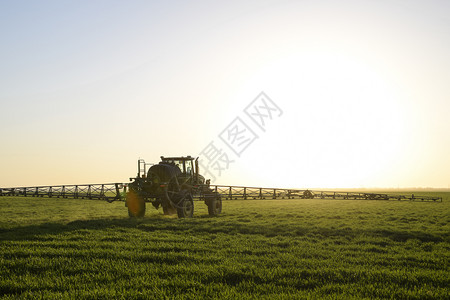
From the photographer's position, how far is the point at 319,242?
12.7m

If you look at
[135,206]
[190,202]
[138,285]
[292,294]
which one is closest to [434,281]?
[292,294]

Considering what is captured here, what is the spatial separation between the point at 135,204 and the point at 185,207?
129 inches

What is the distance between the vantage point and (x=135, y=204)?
2141 cm

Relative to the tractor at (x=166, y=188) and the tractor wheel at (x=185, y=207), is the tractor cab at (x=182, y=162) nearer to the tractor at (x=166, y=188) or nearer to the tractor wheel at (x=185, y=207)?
the tractor at (x=166, y=188)

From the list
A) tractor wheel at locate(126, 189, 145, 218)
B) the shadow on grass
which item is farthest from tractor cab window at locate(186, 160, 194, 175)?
the shadow on grass

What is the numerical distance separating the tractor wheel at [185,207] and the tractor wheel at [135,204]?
8.09ft

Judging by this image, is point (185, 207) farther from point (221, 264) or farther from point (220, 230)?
point (221, 264)

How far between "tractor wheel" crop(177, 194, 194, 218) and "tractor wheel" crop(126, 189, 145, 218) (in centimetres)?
247

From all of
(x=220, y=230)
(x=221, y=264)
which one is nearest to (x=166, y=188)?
(x=220, y=230)

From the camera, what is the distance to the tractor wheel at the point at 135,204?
20859mm

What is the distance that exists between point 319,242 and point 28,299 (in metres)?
9.44

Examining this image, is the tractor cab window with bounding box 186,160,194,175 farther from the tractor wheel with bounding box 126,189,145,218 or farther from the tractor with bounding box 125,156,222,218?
the tractor wheel with bounding box 126,189,145,218

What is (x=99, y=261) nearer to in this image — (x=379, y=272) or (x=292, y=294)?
(x=292, y=294)

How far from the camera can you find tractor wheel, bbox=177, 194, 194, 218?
66.5 feet
